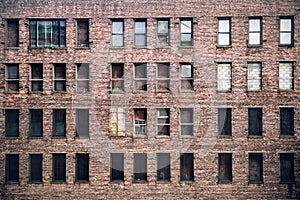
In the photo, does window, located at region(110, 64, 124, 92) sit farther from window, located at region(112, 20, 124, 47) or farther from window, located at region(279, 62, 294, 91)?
window, located at region(279, 62, 294, 91)

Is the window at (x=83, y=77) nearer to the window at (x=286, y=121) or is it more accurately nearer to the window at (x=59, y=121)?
the window at (x=59, y=121)

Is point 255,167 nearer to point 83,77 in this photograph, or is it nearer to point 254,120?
point 254,120

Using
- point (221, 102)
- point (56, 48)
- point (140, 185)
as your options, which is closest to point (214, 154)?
point (221, 102)

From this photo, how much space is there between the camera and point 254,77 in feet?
75.2

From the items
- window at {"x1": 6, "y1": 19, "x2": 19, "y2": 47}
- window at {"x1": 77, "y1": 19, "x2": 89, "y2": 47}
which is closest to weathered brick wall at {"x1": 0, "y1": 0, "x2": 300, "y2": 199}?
window at {"x1": 77, "y1": 19, "x2": 89, "y2": 47}

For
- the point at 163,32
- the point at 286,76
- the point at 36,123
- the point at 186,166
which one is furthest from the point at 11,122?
the point at 286,76

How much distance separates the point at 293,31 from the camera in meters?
22.8

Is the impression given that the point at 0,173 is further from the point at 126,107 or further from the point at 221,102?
the point at 221,102

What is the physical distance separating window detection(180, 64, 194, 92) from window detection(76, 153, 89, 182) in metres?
8.12

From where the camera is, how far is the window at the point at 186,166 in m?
22.8

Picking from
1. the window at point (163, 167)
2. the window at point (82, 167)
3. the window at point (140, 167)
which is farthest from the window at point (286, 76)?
the window at point (82, 167)

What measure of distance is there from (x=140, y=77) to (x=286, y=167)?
457 inches

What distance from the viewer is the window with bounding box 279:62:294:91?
2286 cm

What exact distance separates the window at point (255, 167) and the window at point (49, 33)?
591 inches
